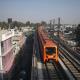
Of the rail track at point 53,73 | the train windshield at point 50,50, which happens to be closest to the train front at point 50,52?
the train windshield at point 50,50

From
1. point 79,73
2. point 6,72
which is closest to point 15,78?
point 6,72

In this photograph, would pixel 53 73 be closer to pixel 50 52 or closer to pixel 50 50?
pixel 50 52

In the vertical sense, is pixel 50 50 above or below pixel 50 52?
above

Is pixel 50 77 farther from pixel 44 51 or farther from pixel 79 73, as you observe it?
pixel 44 51

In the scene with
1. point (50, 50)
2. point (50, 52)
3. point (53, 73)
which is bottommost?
point (53, 73)

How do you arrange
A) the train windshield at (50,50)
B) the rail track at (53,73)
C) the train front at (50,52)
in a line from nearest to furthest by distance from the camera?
the rail track at (53,73) < the train front at (50,52) < the train windshield at (50,50)

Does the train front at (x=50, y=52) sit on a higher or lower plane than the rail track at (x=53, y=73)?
higher

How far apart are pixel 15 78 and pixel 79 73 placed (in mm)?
6305

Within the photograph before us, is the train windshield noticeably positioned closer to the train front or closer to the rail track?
the train front

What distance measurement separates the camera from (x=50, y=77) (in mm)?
14625

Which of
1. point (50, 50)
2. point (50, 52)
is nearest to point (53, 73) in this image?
point (50, 52)

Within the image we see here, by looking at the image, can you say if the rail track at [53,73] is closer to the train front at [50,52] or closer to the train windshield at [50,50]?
the train front at [50,52]

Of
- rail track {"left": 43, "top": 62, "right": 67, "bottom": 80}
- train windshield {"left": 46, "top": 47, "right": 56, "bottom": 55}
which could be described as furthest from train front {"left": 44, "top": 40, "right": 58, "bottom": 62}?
rail track {"left": 43, "top": 62, "right": 67, "bottom": 80}

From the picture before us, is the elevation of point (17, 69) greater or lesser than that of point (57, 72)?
lesser
